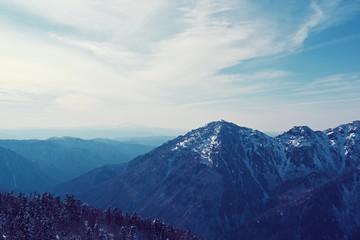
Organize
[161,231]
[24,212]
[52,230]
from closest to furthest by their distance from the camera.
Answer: [52,230], [24,212], [161,231]

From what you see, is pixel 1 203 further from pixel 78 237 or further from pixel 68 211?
pixel 78 237

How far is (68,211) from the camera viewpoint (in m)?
179

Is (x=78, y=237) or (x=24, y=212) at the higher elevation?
(x=24, y=212)

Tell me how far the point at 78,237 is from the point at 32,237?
2515 cm

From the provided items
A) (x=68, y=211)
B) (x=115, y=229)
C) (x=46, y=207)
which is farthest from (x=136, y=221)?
(x=46, y=207)

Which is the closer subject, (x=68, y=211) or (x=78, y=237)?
Result: (x=78, y=237)

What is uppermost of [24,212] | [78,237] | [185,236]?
[24,212]

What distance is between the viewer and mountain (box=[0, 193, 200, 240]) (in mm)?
138750

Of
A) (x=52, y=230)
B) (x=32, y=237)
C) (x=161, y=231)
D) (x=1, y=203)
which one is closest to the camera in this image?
(x=32, y=237)

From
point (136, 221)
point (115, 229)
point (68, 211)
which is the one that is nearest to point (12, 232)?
point (68, 211)

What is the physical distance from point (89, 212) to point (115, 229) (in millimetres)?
24780

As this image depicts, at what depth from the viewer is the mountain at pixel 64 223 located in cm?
13875

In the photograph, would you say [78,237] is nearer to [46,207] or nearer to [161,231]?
[46,207]

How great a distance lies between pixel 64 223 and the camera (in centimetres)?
16475
